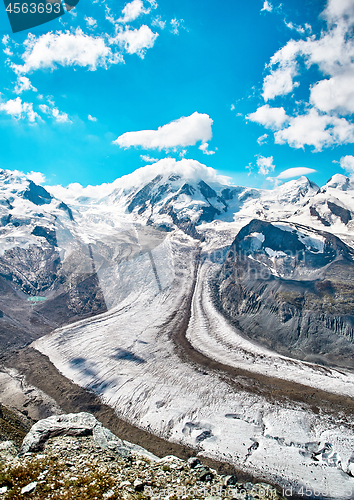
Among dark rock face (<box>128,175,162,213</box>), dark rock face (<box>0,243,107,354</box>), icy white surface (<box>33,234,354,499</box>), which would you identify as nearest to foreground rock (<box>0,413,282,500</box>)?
icy white surface (<box>33,234,354,499</box>)

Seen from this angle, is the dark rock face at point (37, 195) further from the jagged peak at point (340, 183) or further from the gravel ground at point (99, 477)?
the jagged peak at point (340, 183)

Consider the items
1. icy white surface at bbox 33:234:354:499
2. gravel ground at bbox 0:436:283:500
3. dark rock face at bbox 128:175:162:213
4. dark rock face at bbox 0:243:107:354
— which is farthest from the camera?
dark rock face at bbox 128:175:162:213

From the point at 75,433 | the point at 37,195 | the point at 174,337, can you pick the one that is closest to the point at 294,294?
the point at 174,337

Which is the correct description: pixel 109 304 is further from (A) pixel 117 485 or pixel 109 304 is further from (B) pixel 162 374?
(A) pixel 117 485

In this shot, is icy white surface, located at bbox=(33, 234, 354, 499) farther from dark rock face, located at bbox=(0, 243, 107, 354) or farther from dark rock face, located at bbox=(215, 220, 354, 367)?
dark rock face, located at bbox=(0, 243, 107, 354)

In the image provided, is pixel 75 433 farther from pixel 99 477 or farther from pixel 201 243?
pixel 201 243

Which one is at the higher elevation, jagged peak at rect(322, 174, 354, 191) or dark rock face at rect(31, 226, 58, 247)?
→ jagged peak at rect(322, 174, 354, 191)

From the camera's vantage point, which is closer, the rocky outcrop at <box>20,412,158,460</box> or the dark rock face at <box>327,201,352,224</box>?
the rocky outcrop at <box>20,412,158,460</box>
